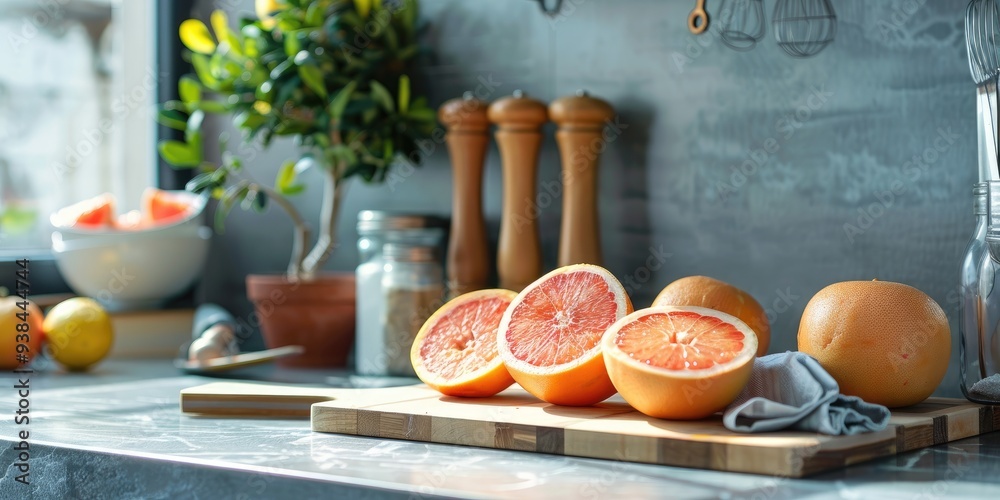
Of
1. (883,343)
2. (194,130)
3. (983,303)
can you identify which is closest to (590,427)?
(883,343)

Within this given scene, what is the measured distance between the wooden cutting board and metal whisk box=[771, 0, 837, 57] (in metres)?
0.42

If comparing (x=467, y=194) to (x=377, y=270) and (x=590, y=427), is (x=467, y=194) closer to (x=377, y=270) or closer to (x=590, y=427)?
(x=377, y=270)

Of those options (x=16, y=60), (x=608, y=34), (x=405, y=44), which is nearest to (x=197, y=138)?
(x=405, y=44)

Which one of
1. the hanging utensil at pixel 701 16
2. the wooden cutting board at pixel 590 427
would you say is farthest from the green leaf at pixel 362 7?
the wooden cutting board at pixel 590 427

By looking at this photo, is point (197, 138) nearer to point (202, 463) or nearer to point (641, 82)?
point (641, 82)

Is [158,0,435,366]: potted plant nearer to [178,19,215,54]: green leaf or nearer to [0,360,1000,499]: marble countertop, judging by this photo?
[178,19,215,54]: green leaf

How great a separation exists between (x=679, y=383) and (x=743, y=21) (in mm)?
567

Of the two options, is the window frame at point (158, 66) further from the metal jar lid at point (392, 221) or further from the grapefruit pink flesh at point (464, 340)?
the grapefruit pink flesh at point (464, 340)

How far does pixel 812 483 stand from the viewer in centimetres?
72

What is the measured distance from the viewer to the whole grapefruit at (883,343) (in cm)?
88
